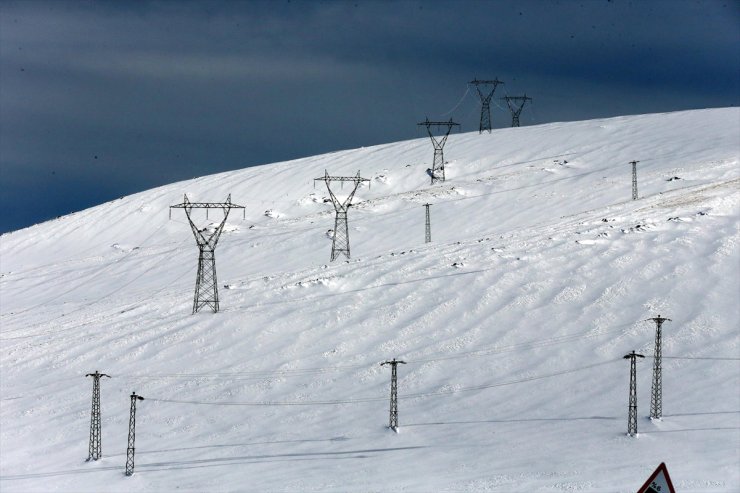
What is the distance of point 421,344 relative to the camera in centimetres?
5353

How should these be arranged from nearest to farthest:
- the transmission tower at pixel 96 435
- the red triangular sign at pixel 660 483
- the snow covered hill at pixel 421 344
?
the red triangular sign at pixel 660 483 < the snow covered hill at pixel 421 344 < the transmission tower at pixel 96 435

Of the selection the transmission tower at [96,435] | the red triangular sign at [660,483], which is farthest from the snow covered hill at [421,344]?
the red triangular sign at [660,483]

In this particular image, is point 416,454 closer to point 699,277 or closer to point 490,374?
point 490,374

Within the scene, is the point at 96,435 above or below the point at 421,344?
below

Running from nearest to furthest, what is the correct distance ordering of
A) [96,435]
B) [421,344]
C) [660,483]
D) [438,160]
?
[660,483] < [96,435] < [421,344] < [438,160]

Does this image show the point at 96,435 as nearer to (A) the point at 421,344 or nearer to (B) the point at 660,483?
(A) the point at 421,344

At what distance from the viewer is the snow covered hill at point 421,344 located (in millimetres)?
41500

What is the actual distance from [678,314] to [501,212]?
26993 millimetres

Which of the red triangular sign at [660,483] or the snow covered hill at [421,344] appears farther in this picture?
the snow covered hill at [421,344]

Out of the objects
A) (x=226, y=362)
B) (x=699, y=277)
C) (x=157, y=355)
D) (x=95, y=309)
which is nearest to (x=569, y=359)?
(x=699, y=277)

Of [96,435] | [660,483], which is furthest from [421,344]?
[660,483]

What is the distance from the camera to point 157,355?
57.5m

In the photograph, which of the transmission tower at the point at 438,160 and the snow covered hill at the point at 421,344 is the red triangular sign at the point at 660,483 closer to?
the snow covered hill at the point at 421,344

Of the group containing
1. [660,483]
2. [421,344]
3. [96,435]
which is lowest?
[96,435]
